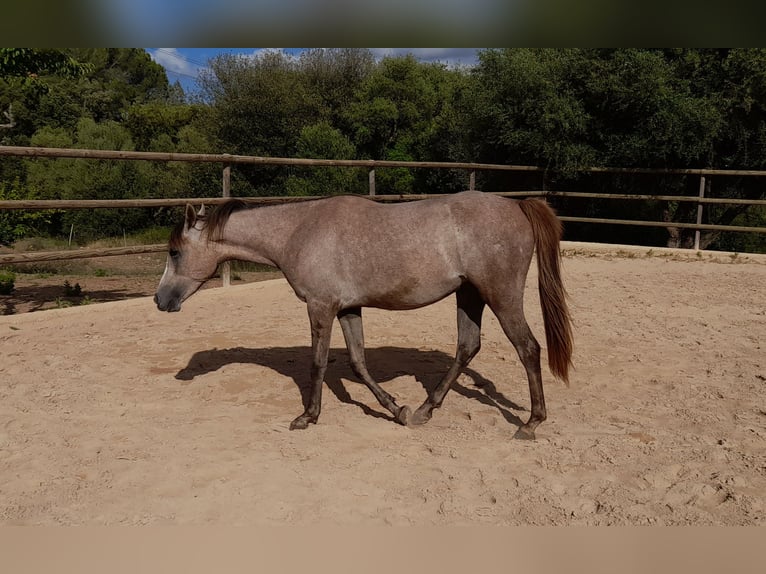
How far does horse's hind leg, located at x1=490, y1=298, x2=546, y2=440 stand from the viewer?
3.80 meters

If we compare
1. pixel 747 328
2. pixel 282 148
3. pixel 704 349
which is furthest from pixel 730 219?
pixel 282 148

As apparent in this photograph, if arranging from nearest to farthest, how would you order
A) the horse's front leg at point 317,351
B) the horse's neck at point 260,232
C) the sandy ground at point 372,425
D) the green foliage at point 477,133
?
the sandy ground at point 372,425, the horse's front leg at point 317,351, the horse's neck at point 260,232, the green foliage at point 477,133

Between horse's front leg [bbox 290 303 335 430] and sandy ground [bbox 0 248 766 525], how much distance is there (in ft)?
0.48

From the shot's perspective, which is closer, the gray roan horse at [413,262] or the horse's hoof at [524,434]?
the horse's hoof at [524,434]

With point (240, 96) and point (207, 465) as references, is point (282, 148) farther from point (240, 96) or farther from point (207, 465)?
point (207, 465)

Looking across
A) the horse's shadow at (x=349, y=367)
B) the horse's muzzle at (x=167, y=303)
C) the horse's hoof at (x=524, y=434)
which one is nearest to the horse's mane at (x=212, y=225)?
the horse's muzzle at (x=167, y=303)

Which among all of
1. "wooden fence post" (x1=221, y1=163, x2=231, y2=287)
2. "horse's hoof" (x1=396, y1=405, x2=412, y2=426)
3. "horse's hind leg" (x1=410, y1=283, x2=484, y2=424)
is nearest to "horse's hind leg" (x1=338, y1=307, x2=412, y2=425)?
"horse's hoof" (x1=396, y1=405, x2=412, y2=426)

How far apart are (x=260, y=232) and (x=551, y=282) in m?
1.99

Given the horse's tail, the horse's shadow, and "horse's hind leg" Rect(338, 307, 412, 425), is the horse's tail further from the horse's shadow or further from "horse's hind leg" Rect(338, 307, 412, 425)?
A: "horse's hind leg" Rect(338, 307, 412, 425)

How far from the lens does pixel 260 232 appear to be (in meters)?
4.27

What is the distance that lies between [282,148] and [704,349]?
595 inches

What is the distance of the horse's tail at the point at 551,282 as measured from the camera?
12.8 ft

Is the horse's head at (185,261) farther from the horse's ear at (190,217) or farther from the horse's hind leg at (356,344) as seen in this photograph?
the horse's hind leg at (356,344)

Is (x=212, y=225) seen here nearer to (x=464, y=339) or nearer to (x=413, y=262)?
(x=413, y=262)
